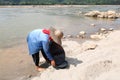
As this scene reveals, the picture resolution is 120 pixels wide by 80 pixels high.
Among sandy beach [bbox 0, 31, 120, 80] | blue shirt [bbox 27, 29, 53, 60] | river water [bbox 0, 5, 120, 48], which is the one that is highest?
blue shirt [bbox 27, 29, 53, 60]

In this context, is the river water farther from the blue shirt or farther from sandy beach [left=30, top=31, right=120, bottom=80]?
sandy beach [left=30, top=31, right=120, bottom=80]

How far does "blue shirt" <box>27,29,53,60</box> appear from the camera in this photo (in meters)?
6.11

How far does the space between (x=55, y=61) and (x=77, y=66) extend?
594mm

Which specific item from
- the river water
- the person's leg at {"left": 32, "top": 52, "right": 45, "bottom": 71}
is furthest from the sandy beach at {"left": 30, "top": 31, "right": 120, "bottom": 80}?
the river water

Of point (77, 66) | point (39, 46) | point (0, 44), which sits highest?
point (39, 46)

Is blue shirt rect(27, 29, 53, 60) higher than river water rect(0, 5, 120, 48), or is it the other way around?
blue shirt rect(27, 29, 53, 60)

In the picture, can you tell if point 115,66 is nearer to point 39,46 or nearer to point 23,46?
point 39,46

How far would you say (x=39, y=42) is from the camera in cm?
636

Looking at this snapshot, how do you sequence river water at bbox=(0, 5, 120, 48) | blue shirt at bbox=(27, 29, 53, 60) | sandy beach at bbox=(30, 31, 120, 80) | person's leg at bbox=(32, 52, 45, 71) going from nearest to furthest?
sandy beach at bbox=(30, 31, 120, 80) → blue shirt at bbox=(27, 29, 53, 60) → person's leg at bbox=(32, 52, 45, 71) → river water at bbox=(0, 5, 120, 48)

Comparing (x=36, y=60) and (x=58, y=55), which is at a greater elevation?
(x=58, y=55)

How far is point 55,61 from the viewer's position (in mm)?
6559

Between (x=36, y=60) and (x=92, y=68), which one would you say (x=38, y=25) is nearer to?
(x=36, y=60)

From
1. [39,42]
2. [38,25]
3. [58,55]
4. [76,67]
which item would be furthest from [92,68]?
[38,25]

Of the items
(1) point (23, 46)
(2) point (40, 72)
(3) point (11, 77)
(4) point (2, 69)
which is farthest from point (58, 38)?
(1) point (23, 46)
